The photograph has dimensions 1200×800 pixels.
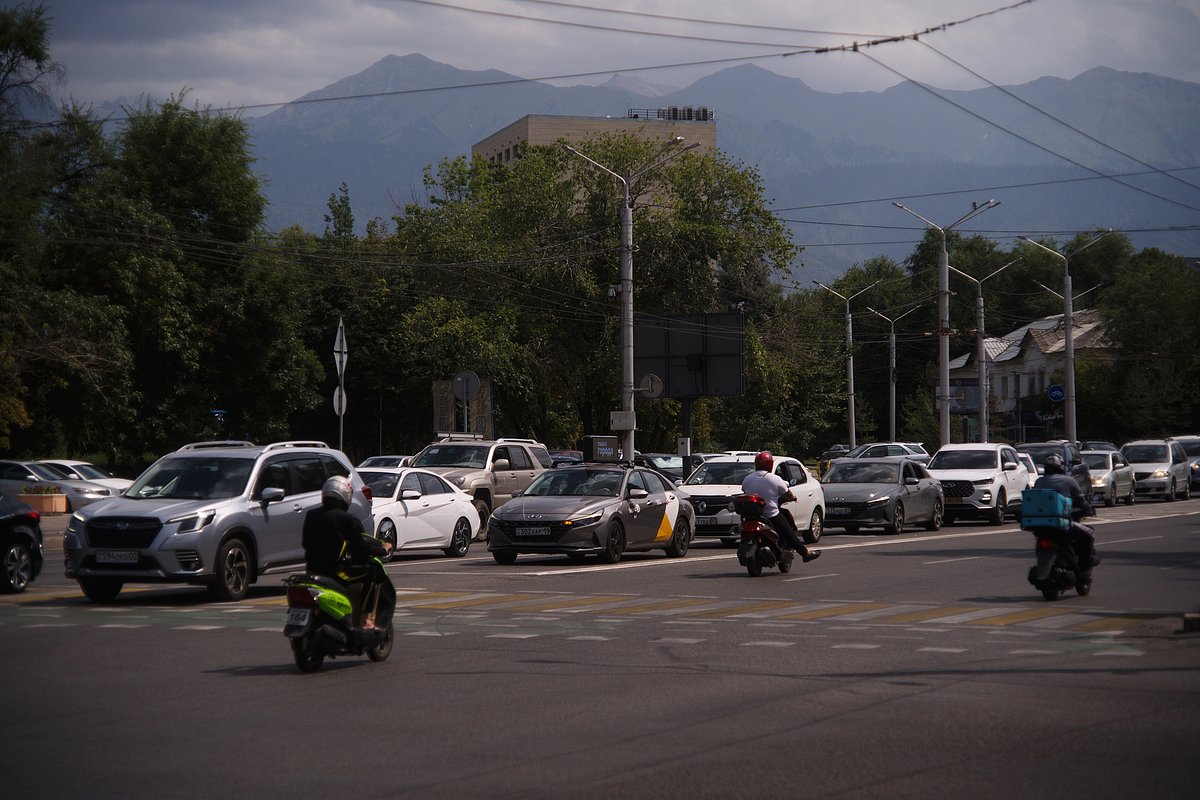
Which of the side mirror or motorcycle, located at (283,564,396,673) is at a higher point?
the side mirror

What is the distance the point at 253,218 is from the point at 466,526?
91.4 ft

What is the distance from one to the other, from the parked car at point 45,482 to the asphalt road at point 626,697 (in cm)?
2183

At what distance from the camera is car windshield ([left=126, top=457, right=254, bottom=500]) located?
18.0 metres

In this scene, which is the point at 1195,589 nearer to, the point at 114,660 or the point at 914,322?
the point at 114,660

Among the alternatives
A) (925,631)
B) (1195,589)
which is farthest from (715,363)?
(925,631)

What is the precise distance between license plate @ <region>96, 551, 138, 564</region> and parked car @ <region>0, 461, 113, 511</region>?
23.2m

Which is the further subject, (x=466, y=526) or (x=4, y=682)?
(x=466, y=526)

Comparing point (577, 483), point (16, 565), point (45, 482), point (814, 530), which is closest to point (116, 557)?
point (16, 565)

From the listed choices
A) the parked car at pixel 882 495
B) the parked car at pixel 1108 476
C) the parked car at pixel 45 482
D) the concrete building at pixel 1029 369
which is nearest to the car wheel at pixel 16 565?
the parked car at pixel 882 495

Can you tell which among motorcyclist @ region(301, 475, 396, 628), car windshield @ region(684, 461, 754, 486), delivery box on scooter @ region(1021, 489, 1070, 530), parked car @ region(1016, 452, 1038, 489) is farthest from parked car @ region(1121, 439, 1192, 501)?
motorcyclist @ region(301, 475, 396, 628)

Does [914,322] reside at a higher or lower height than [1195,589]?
higher

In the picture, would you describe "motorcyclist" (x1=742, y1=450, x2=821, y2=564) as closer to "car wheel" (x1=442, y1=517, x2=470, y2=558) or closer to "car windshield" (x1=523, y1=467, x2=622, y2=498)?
Result: "car windshield" (x1=523, y1=467, x2=622, y2=498)

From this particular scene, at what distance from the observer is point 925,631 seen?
46.9 feet

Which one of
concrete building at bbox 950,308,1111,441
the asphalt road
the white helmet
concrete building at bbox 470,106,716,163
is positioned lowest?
the asphalt road
